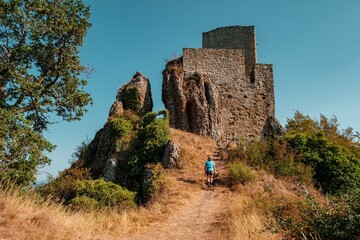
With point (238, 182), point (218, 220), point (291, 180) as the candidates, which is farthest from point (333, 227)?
point (291, 180)

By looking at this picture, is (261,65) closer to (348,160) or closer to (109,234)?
(348,160)

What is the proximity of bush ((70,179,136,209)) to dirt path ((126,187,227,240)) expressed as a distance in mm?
2492

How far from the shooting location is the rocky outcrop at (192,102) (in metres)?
22.4

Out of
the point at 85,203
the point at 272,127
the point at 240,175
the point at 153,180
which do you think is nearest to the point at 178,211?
the point at 85,203

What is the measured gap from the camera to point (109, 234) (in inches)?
352

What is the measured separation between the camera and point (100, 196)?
1328cm

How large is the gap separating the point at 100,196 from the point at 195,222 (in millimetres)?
4610

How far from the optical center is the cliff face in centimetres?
1814

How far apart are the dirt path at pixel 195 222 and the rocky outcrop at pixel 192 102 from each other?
9.18 m

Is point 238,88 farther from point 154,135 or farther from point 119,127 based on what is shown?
point 119,127

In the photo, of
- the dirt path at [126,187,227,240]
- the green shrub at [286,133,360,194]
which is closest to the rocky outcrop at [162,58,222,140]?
the green shrub at [286,133,360,194]

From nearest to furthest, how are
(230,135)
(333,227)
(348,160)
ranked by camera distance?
(333,227) < (348,160) < (230,135)

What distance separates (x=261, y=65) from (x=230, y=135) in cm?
625

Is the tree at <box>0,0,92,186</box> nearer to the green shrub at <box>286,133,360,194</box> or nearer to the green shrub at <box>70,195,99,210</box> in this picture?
the green shrub at <box>70,195,99,210</box>
